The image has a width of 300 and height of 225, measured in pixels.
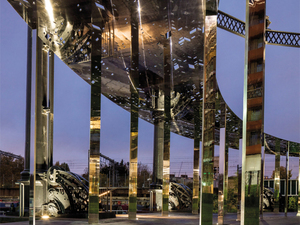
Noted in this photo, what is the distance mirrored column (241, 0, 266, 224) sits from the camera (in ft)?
17.1

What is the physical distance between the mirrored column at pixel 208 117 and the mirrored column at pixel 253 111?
1.39m

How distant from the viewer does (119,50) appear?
10.5 m

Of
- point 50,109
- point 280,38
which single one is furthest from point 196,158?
point 280,38

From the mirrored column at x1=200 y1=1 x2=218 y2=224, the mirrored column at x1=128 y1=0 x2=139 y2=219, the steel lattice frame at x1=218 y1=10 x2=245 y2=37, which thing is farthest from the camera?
the steel lattice frame at x1=218 y1=10 x2=245 y2=37

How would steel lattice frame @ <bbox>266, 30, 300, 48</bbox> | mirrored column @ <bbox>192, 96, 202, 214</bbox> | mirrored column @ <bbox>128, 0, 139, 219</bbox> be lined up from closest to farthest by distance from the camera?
mirrored column @ <bbox>128, 0, 139, 219</bbox>, mirrored column @ <bbox>192, 96, 202, 214</bbox>, steel lattice frame @ <bbox>266, 30, 300, 48</bbox>

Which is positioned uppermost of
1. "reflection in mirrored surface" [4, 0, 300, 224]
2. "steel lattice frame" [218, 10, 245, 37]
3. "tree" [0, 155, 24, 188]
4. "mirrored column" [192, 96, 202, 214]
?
"steel lattice frame" [218, 10, 245, 37]

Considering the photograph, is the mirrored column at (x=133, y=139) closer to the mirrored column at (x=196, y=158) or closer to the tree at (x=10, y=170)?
the mirrored column at (x=196, y=158)

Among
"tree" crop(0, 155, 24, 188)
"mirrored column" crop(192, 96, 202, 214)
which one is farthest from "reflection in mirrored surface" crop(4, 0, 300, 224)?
"tree" crop(0, 155, 24, 188)

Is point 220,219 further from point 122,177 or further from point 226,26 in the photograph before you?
point 122,177

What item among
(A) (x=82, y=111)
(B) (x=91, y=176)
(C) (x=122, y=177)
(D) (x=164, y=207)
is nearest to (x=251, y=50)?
(B) (x=91, y=176)

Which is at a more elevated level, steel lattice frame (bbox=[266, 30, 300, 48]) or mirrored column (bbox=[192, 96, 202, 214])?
steel lattice frame (bbox=[266, 30, 300, 48])

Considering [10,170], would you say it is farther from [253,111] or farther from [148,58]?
[253,111]

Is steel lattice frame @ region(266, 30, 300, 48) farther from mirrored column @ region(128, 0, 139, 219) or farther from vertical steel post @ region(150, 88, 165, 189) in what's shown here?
mirrored column @ region(128, 0, 139, 219)

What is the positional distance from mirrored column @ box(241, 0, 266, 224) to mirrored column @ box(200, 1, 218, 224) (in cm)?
139
